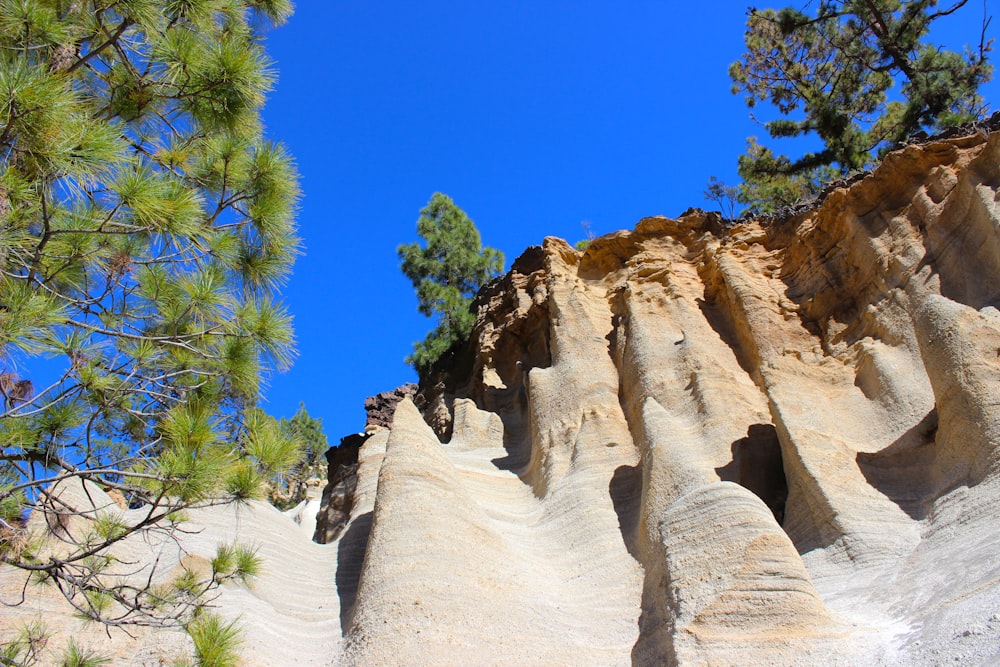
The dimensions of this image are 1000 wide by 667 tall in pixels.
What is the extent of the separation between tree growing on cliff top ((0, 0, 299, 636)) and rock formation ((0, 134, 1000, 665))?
11.3 ft

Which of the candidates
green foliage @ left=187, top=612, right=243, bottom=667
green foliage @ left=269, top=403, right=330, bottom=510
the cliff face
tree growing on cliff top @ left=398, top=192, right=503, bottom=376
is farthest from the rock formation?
green foliage @ left=269, top=403, right=330, bottom=510

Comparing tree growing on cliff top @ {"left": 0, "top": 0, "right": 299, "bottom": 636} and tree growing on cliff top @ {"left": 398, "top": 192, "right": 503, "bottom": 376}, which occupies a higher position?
tree growing on cliff top @ {"left": 398, "top": 192, "right": 503, "bottom": 376}

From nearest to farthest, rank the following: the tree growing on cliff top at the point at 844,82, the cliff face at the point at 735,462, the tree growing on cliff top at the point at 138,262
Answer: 1. the tree growing on cliff top at the point at 138,262
2. the cliff face at the point at 735,462
3. the tree growing on cliff top at the point at 844,82

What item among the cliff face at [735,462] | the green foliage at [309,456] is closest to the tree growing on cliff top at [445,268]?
the cliff face at [735,462]

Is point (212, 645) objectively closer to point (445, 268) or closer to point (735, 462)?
point (735, 462)

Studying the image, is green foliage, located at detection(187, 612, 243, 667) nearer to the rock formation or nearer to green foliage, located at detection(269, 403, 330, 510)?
the rock formation

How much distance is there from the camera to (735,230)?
15922mm

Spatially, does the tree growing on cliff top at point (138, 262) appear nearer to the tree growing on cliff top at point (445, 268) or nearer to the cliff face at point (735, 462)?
the cliff face at point (735, 462)

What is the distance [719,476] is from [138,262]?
7653 millimetres

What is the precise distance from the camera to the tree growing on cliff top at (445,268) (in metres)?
22.0

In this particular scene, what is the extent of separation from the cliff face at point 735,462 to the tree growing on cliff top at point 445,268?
194 inches

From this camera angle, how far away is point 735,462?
423 inches

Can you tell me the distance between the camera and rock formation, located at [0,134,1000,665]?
23.6ft

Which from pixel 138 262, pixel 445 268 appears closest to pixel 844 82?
pixel 445 268
